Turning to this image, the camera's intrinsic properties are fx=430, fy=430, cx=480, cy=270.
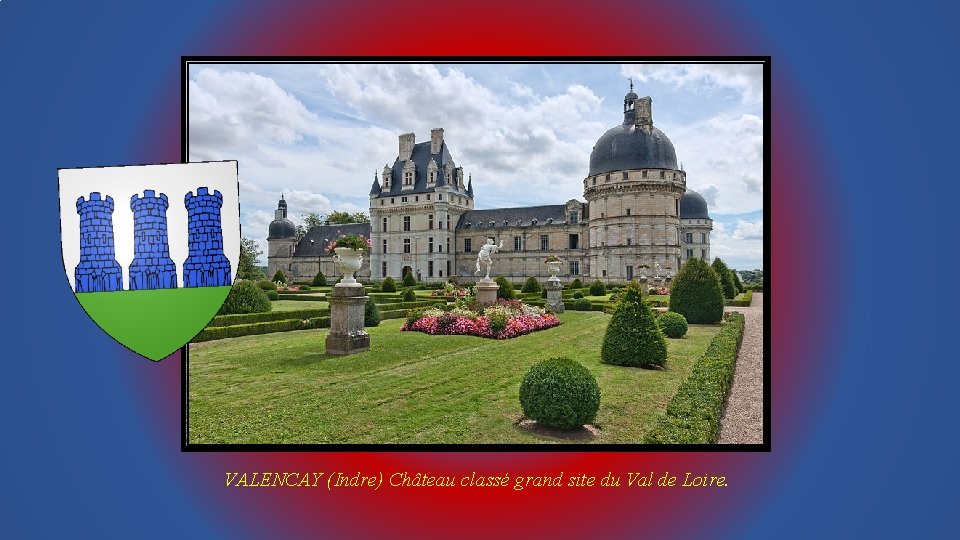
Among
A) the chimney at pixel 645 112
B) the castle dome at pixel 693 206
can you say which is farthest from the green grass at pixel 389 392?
the chimney at pixel 645 112

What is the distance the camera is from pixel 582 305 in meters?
9.02

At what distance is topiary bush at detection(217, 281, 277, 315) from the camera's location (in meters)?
7.14

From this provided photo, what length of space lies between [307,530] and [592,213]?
6.83 meters

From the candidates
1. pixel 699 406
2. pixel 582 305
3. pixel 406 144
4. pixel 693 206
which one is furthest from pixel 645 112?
pixel 582 305

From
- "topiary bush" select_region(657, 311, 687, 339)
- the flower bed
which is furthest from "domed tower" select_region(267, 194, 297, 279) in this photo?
"topiary bush" select_region(657, 311, 687, 339)

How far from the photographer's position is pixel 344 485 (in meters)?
4.96

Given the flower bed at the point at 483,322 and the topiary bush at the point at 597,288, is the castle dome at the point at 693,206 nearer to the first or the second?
the topiary bush at the point at 597,288

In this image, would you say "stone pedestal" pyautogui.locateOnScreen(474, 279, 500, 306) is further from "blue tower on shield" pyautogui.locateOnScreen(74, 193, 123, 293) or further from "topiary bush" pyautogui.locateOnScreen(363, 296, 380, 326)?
"blue tower on shield" pyautogui.locateOnScreen(74, 193, 123, 293)

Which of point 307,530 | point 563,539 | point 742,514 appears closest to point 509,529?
point 563,539

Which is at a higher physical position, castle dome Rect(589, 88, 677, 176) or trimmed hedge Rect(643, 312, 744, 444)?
castle dome Rect(589, 88, 677, 176)

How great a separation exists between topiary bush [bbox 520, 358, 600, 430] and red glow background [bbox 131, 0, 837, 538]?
581 mm

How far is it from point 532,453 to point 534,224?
17.5 ft

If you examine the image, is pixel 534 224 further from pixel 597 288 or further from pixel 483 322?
pixel 483 322

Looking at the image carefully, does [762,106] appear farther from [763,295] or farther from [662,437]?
[662,437]
